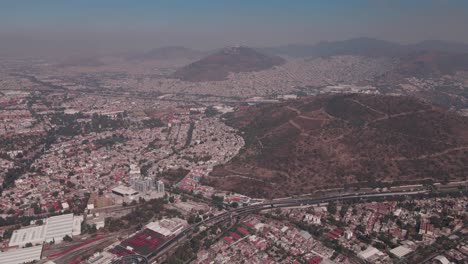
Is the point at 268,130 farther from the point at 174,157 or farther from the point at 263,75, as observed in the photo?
the point at 263,75

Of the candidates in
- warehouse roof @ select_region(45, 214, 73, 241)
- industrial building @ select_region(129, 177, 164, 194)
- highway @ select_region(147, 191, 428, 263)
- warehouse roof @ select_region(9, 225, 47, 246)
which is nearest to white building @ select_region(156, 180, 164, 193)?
industrial building @ select_region(129, 177, 164, 194)

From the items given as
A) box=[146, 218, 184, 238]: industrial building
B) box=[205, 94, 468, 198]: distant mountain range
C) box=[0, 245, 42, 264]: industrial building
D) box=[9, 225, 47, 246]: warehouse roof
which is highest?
box=[205, 94, 468, 198]: distant mountain range

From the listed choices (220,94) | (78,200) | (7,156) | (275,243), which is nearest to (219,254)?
(275,243)

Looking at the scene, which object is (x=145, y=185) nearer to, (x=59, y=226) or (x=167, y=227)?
(x=167, y=227)

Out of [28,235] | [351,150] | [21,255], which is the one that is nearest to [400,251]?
[351,150]

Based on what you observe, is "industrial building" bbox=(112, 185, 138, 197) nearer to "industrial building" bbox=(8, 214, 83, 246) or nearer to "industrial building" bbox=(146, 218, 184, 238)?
"industrial building" bbox=(8, 214, 83, 246)

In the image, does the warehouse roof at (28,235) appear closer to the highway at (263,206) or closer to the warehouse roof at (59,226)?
the warehouse roof at (59,226)

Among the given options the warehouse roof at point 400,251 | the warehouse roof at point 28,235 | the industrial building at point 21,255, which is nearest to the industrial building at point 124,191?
the warehouse roof at point 28,235
